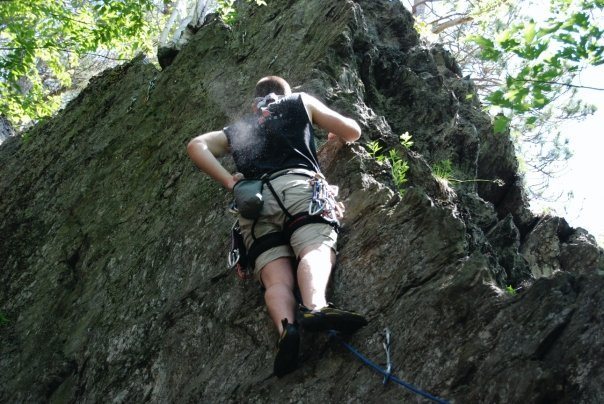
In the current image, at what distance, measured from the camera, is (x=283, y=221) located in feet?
16.7

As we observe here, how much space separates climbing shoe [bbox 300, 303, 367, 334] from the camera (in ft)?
13.5

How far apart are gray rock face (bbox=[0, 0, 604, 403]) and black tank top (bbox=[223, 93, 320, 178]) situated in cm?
73

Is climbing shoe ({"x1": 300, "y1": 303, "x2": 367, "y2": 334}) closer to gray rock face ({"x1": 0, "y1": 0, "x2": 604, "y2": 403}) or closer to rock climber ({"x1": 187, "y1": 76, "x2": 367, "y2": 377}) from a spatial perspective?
rock climber ({"x1": 187, "y1": 76, "x2": 367, "y2": 377})

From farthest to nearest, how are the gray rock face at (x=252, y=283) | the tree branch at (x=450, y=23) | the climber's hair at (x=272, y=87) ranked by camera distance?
the tree branch at (x=450, y=23), the climber's hair at (x=272, y=87), the gray rock face at (x=252, y=283)

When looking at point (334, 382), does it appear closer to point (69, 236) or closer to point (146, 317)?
point (146, 317)

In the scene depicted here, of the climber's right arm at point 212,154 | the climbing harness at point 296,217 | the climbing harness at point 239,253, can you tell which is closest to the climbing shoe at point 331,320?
the climbing harness at point 296,217

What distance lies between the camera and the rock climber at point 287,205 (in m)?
4.43

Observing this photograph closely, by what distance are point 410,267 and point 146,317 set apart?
9.60ft

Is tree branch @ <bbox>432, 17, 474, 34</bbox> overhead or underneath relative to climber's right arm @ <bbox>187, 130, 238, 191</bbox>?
underneath

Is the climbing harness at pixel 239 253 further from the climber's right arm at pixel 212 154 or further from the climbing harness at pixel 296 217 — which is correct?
the climber's right arm at pixel 212 154

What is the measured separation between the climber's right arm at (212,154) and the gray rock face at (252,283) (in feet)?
3.38

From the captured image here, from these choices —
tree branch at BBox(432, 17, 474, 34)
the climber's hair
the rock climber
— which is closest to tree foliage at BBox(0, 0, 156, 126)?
the climber's hair

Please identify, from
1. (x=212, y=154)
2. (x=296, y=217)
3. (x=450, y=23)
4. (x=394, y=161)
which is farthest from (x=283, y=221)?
(x=450, y=23)

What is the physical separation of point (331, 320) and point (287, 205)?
1204mm
